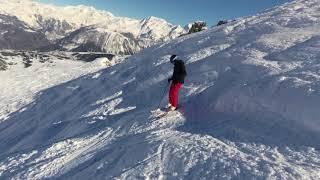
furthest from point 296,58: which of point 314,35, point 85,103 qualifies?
point 85,103

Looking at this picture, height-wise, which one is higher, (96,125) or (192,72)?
(192,72)

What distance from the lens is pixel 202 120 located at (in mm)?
19297

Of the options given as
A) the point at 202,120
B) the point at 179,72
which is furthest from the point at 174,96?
the point at 202,120

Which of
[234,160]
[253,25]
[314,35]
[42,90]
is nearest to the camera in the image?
[234,160]

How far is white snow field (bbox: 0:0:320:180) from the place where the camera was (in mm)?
14984

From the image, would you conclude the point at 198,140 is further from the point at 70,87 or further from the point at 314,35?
the point at 70,87

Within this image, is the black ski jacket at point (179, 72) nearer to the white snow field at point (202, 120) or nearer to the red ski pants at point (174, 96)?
the red ski pants at point (174, 96)

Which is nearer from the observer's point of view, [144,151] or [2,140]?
[144,151]

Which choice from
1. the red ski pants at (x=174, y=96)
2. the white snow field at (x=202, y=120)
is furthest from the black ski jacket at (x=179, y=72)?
the white snow field at (x=202, y=120)

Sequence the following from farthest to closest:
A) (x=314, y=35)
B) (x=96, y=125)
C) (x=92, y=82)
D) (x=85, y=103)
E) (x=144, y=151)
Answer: (x=92, y=82) < (x=85, y=103) < (x=314, y=35) < (x=96, y=125) < (x=144, y=151)

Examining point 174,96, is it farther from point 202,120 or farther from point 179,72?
point 202,120

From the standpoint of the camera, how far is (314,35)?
25578 millimetres

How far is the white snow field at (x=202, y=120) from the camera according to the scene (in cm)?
1498

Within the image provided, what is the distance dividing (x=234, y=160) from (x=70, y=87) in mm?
24291
